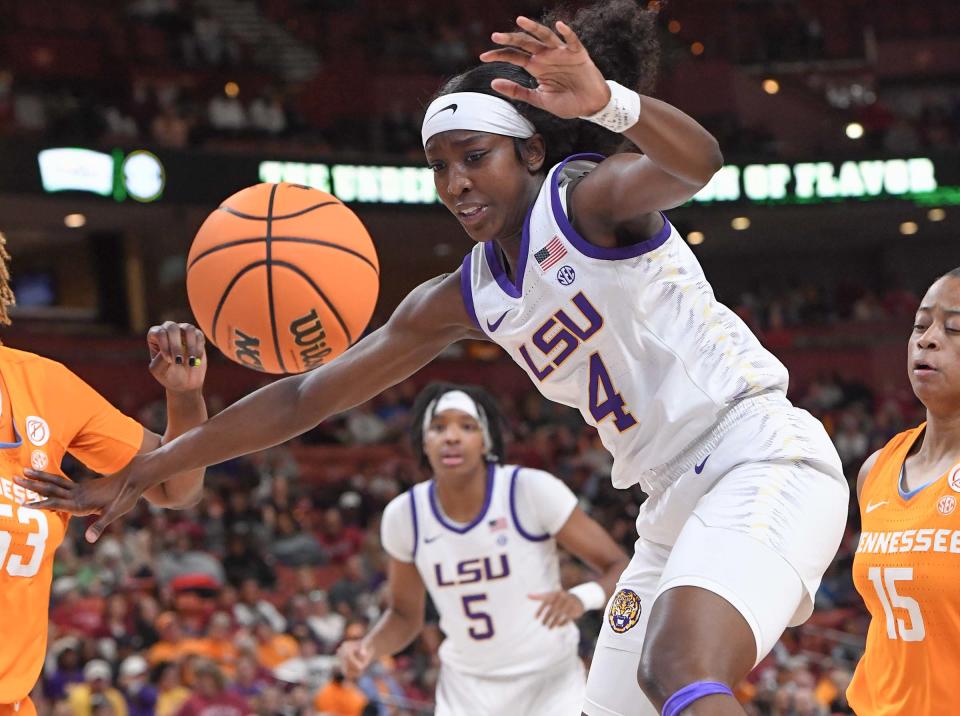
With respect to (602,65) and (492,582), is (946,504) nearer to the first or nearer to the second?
(602,65)

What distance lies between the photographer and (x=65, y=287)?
63.3 ft

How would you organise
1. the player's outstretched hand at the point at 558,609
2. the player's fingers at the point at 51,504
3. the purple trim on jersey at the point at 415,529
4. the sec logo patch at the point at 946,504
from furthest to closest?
the purple trim on jersey at the point at 415,529, the player's outstretched hand at the point at 558,609, the sec logo patch at the point at 946,504, the player's fingers at the point at 51,504

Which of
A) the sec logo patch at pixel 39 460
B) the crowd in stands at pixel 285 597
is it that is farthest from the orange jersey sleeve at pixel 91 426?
the crowd in stands at pixel 285 597

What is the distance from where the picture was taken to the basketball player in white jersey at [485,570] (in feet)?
18.3

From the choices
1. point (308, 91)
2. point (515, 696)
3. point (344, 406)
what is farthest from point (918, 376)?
point (308, 91)

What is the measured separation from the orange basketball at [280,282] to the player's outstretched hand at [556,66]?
1.29 meters

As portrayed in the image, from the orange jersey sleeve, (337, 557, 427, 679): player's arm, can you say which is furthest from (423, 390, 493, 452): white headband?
the orange jersey sleeve

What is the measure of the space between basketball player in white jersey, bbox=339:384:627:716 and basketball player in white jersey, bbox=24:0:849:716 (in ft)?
6.56

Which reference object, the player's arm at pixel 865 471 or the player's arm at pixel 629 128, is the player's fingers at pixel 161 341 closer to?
the player's arm at pixel 629 128

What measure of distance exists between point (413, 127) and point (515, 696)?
13110mm

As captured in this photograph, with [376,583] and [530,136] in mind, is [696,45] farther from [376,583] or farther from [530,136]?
[530,136]

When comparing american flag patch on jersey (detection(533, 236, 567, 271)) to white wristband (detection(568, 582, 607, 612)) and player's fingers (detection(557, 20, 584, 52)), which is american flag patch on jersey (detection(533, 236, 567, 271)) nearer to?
player's fingers (detection(557, 20, 584, 52))

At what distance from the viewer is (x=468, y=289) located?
3551 mm

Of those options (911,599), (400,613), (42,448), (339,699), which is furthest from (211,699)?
(911,599)
